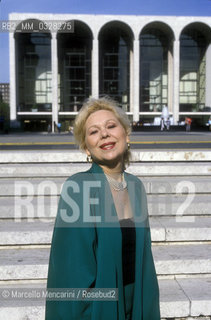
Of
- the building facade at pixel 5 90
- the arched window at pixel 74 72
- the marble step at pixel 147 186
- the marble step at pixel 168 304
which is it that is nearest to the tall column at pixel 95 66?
the arched window at pixel 74 72

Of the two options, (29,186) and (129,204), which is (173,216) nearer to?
(29,186)

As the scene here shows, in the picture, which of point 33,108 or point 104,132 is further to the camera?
point 33,108

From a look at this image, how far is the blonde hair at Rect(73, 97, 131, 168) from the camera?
1.94m

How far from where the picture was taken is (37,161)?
4934mm

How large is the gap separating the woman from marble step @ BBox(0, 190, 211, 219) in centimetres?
213

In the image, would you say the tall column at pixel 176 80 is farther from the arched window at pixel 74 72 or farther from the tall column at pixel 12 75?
the tall column at pixel 12 75

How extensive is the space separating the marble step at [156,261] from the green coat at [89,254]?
59.4 inches

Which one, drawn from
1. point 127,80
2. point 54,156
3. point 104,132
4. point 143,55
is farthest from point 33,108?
point 104,132

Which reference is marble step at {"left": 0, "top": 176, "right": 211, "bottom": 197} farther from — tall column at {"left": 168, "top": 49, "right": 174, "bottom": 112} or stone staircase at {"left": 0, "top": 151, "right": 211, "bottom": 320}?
tall column at {"left": 168, "top": 49, "right": 174, "bottom": 112}

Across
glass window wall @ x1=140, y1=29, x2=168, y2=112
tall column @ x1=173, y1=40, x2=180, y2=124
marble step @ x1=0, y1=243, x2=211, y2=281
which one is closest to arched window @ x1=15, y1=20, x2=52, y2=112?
glass window wall @ x1=140, y1=29, x2=168, y2=112

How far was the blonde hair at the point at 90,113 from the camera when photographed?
6.36 feet

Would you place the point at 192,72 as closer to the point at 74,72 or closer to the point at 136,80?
the point at 136,80

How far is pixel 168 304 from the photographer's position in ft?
→ 9.09

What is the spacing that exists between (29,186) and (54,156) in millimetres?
782
